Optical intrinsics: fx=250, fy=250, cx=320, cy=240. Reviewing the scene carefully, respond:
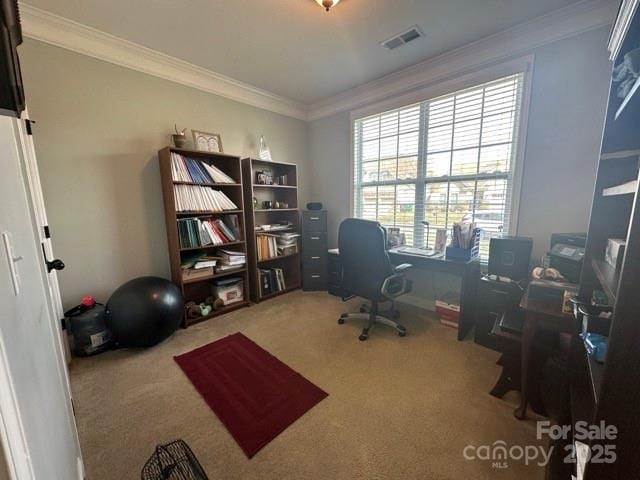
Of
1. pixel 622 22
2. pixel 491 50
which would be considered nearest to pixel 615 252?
pixel 622 22

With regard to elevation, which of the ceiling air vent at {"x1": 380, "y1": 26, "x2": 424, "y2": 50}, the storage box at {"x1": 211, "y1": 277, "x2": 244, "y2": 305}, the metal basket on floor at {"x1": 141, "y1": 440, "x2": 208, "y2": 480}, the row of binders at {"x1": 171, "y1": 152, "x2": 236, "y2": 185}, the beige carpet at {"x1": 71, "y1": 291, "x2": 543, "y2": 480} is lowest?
the beige carpet at {"x1": 71, "y1": 291, "x2": 543, "y2": 480}

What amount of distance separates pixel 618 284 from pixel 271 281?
303 centimetres

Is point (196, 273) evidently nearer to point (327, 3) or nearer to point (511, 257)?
point (327, 3)

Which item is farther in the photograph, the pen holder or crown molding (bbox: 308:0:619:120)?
the pen holder

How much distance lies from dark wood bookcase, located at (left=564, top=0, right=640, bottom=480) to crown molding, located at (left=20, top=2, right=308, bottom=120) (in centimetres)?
306

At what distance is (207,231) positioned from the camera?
8.70 feet

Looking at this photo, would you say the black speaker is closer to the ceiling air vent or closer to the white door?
the ceiling air vent

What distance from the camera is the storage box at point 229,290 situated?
2.83 meters

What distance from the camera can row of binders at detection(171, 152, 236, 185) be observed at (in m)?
2.40

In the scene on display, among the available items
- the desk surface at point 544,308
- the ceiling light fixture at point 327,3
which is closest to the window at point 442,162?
the desk surface at point 544,308

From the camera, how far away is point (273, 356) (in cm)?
203

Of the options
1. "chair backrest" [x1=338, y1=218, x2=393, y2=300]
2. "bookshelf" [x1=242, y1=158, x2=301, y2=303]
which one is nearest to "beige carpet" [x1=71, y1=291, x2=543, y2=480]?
"chair backrest" [x1=338, y1=218, x2=393, y2=300]

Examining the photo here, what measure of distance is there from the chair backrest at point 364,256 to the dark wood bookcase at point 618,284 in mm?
1208

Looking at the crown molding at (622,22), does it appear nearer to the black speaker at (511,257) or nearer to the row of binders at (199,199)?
the black speaker at (511,257)
